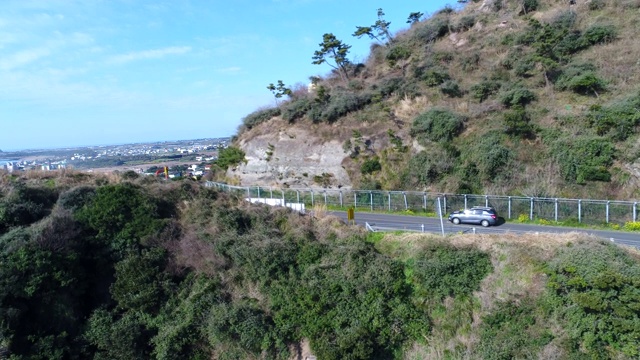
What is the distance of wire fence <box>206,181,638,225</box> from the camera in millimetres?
24078

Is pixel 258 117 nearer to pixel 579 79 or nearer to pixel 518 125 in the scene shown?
pixel 518 125

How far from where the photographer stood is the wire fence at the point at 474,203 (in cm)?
2408

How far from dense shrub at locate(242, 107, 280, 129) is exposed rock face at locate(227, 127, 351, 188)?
3488mm

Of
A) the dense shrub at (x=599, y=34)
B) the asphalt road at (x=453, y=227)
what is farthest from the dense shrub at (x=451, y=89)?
the asphalt road at (x=453, y=227)

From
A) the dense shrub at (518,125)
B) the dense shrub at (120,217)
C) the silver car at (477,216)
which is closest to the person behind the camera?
the dense shrub at (120,217)

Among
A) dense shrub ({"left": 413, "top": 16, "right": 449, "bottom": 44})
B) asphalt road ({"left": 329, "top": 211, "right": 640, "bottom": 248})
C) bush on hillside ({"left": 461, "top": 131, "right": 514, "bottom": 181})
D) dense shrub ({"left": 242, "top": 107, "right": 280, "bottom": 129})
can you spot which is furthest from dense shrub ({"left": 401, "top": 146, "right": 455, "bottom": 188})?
dense shrub ({"left": 413, "top": 16, "right": 449, "bottom": 44})

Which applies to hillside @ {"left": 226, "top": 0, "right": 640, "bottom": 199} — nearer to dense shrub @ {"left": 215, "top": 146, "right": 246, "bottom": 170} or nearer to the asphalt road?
dense shrub @ {"left": 215, "top": 146, "right": 246, "bottom": 170}

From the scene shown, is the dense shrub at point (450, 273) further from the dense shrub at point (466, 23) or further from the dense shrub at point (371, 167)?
the dense shrub at point (466, 23)

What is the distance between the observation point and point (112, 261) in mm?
18656

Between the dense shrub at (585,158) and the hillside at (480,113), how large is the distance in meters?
0.06

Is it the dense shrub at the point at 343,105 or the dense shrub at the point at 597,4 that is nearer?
the dense shrub at the point at 597,4

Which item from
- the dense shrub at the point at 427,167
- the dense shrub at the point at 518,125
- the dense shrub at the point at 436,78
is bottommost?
the dense shrub at the point at 427,167

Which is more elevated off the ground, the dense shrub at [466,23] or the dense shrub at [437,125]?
the dense shrub at [466,23]

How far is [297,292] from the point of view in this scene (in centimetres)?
1669
